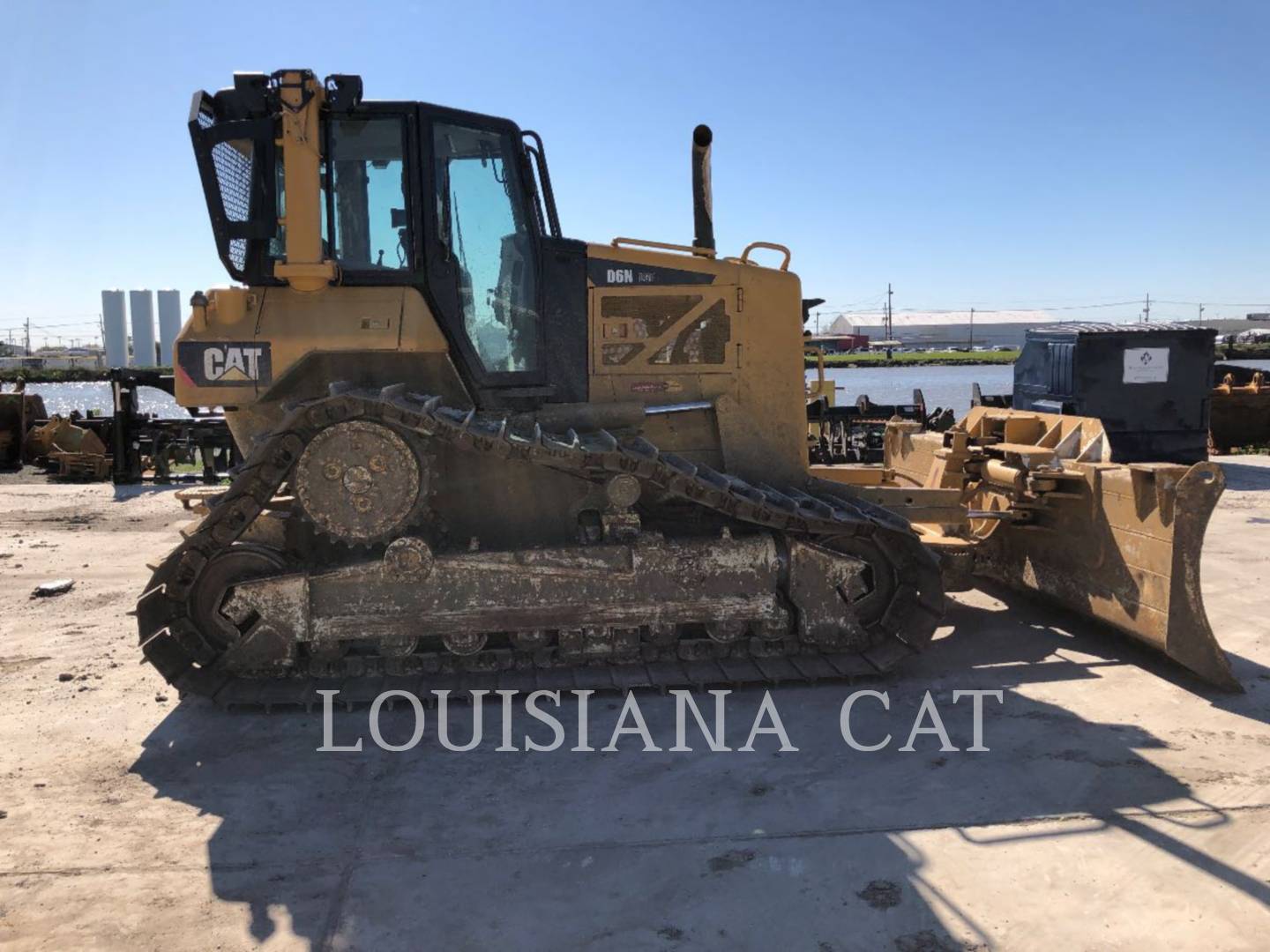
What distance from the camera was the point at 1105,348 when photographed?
15.3 meters

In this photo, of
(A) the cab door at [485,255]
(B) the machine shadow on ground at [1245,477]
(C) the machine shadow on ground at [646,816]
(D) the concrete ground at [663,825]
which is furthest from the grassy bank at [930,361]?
(C) the machine shadow on ground at [646,816]

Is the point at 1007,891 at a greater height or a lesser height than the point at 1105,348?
lesser

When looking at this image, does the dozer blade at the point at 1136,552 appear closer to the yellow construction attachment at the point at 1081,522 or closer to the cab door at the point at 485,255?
the yellow construction attachment at the point at 1081,522

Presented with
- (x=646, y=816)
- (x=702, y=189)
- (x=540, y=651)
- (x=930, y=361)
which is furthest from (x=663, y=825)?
(x=930, y=361)

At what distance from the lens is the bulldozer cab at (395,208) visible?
5801mm

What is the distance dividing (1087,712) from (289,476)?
4.76 meters

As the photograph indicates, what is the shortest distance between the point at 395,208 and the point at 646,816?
3.92 meters

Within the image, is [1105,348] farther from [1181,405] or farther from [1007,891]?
[1007,891]

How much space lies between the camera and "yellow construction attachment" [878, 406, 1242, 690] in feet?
19.1

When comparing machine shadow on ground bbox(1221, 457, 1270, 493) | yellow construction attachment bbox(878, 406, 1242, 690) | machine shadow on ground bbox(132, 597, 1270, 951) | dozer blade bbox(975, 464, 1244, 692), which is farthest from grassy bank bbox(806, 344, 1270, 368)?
machine shadow on ground bbox(132, 597, 1270, 951)

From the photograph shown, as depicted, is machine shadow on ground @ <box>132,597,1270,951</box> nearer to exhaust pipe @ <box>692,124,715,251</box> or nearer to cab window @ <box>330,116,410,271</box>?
cab window @ <box>330,116,410,271</box>

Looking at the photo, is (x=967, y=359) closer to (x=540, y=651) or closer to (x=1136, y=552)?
(x=1136, y=552)

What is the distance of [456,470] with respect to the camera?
620 cm

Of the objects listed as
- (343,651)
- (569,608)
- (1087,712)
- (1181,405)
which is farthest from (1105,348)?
(343,651)
